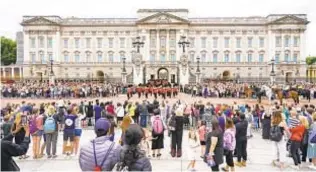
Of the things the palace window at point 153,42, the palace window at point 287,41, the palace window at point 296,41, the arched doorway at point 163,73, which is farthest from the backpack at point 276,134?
the palace window at point 296,41

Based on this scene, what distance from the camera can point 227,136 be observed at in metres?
11.4

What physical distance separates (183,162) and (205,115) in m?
6.61

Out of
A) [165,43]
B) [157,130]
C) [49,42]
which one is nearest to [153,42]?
[165,43]

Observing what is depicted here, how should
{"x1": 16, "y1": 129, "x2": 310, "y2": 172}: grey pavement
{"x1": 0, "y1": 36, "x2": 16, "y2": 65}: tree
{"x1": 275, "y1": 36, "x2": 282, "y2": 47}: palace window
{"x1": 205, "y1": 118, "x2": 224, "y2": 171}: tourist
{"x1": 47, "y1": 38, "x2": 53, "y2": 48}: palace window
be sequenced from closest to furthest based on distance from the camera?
{"x1": 205, "y1": 118, "x2": 224, "y2": 171}: tourist < {"x1": 16, "y1": 129, "x2": 310, "y2": 172}: grey pavement < {"x1": 275, "y1": 36, "x2": 282, "y2": 47}: palace window < {"x1": 47, "y1": 38, "x2": 53, "y2": 48}: palace window < {"x1": 0, "y1": 36, "x2": 16, "y2": 65}: tree

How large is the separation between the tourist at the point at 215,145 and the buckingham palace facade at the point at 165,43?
249ft

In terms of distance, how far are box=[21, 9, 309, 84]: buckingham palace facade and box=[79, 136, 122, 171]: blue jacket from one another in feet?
262

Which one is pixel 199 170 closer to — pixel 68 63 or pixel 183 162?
pixel 183 162

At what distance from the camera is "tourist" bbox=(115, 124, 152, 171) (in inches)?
233

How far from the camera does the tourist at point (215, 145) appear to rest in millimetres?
9984

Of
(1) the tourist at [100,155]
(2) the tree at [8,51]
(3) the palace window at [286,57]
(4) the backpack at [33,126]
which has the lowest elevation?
(4) the backpack at [33,126]

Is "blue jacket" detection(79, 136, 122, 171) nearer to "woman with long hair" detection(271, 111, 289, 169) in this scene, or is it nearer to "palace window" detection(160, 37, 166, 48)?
"woman with long hair" detection(271, 111, 289, 169)

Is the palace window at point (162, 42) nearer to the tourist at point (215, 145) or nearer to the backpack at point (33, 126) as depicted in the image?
the backpack at point (33, 126)

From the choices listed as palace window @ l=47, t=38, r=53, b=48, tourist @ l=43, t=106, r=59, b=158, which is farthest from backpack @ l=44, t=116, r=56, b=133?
palace window @ l=47, t=38, r=53, b=48

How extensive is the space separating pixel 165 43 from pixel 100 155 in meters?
82.9
